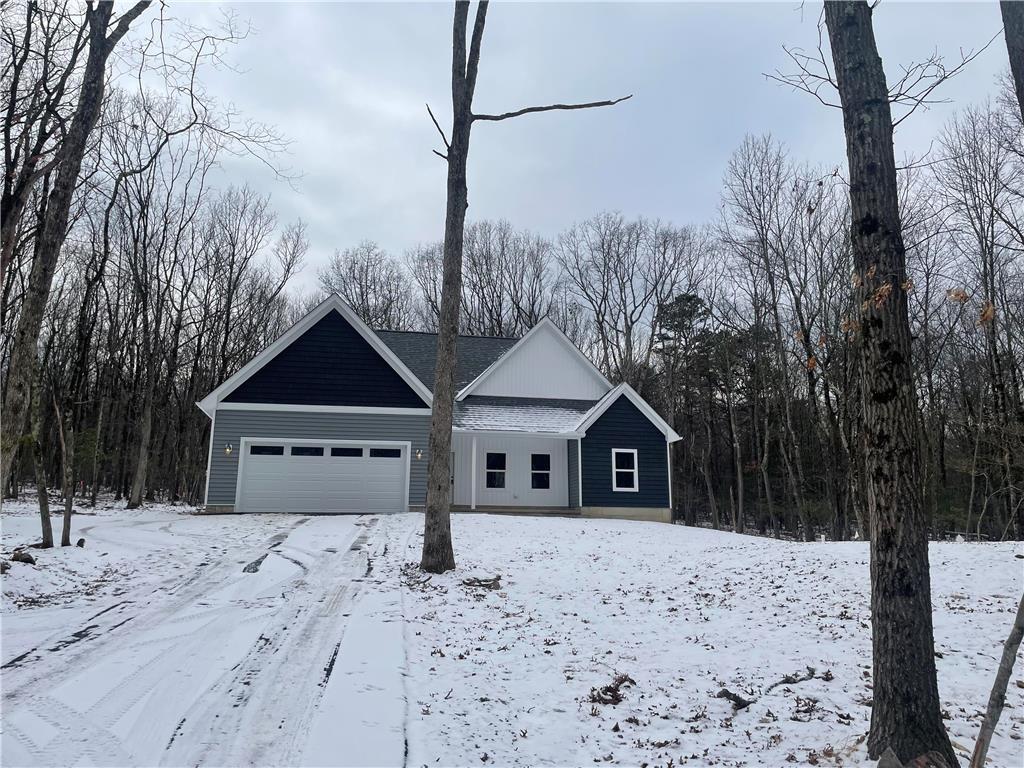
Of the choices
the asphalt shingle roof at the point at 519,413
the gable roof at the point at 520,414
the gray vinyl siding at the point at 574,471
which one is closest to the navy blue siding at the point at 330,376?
the gable roof at the point at 520,414

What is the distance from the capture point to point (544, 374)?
68.3ft

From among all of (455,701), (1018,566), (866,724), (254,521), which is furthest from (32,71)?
(1018,566)

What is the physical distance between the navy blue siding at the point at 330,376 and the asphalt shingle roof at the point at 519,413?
2.18 m

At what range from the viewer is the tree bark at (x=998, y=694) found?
2.55 meters

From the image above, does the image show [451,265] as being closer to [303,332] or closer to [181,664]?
[181,664]

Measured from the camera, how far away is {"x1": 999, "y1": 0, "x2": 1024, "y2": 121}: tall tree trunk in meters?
5.03

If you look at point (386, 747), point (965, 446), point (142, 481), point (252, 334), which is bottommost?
point (386, 747)

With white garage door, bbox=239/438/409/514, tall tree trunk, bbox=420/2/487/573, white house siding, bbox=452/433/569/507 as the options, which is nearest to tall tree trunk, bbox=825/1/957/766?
tall tree trunk, bbox=420/2/487/573

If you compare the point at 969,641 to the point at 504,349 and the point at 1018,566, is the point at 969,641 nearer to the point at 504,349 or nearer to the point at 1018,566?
the point at 1018,566

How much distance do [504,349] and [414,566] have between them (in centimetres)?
1489

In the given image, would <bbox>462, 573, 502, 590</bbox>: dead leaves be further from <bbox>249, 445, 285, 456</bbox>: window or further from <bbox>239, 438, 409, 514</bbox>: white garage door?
<bbox>249, 445, 285, 456</bbox>: window

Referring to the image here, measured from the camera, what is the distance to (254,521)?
13.5 meters

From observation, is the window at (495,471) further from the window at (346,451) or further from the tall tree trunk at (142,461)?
the tall tree trunk at (142,461)

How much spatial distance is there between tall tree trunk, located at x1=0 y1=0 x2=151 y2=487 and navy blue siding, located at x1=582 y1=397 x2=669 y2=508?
14.2m
